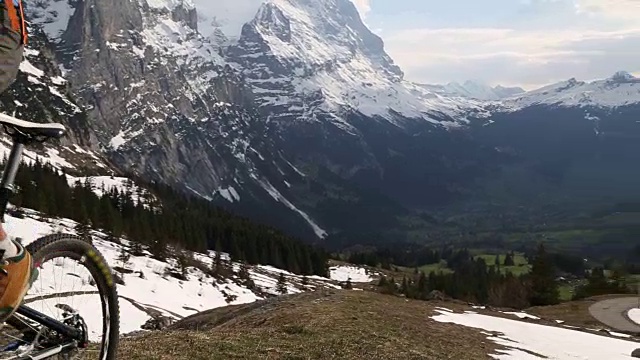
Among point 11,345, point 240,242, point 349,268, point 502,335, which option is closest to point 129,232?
point 240,242

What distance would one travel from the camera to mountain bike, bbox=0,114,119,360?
18.1ft

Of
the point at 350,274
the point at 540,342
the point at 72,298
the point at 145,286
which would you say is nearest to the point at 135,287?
the point at 145,286

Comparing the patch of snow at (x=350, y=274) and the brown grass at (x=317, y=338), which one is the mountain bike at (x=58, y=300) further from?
the patch of snow at (x=350, y=274)

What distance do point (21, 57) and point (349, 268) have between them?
18278 cm

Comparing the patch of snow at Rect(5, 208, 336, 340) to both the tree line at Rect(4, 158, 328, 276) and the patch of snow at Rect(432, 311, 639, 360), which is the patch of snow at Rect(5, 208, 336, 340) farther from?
the patch of snow at Rect(432, 311, 639, 360)

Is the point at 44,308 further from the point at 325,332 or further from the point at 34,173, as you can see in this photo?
the point at 34,173

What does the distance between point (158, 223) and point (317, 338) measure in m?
130

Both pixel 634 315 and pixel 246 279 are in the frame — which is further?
pixel 246 279

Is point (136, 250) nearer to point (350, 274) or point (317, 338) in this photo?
point (317, 338)

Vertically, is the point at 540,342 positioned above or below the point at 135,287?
below

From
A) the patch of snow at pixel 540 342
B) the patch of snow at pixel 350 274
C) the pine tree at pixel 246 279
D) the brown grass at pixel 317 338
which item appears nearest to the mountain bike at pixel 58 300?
the brown grass at pixel 317 338

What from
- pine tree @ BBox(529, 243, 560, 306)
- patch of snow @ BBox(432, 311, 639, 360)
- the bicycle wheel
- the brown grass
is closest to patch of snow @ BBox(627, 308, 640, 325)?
patch of snow @ BBox(432, 311, 639, 360)

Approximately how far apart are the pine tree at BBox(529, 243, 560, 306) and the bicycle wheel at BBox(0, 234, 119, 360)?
282 feet

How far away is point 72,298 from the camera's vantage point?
6.70 metres
